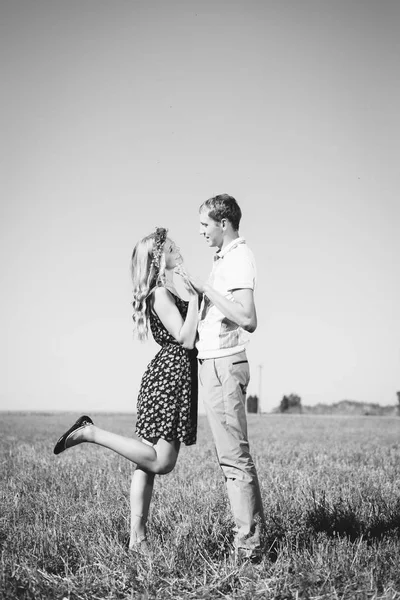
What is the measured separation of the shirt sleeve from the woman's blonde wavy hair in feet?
2.02

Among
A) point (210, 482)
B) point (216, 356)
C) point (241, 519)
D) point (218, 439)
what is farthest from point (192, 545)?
point (210, 482)

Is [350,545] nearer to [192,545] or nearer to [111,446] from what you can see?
[192,545]

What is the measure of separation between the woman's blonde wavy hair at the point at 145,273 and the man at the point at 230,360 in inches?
17.7

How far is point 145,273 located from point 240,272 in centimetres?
84

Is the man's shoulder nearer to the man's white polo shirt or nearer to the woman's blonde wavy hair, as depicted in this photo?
the man's white polo shirt

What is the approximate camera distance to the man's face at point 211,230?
4152 mm

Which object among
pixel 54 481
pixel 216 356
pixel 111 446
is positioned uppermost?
pixel 216 356

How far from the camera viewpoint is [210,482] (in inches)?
256

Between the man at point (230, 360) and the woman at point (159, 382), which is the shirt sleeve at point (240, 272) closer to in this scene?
the man at point (230, 360)

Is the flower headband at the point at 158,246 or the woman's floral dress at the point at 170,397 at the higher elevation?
the flower headband at the point at 158,246

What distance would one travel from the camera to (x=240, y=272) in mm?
3965

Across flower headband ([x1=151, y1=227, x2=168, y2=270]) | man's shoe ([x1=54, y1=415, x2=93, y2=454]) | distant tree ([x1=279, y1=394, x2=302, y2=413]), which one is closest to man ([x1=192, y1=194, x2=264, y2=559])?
flower headband ([x1=151, y1=227, x2=168, y2=270])

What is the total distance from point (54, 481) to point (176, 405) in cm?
325

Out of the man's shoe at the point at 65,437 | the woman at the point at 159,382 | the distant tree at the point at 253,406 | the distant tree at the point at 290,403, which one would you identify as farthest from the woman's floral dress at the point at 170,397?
the distant tree at the point at 290,403
